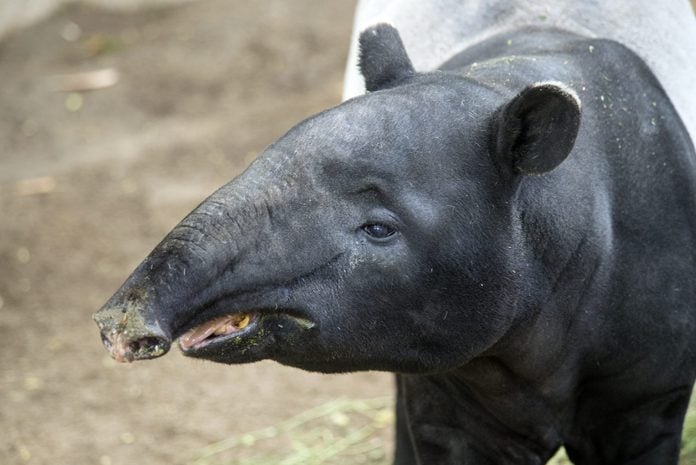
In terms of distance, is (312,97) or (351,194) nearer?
(351,194)

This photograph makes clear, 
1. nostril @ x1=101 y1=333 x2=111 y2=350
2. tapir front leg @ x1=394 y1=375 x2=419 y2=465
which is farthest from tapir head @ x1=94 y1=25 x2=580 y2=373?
tapir front leg @ x1=394 y1=375 x2=419 y2=465

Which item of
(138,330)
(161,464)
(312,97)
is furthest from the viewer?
(312,97)

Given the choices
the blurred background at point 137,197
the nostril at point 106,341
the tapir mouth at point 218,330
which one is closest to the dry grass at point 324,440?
the blurred background at point 137,197

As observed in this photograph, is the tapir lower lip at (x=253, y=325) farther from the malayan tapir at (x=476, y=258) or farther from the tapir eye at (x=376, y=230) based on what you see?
the tapir eye at (x=376, y=230)

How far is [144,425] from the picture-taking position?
6754 millimetres

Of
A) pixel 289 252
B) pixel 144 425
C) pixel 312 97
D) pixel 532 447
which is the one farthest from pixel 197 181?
pixel 289 252

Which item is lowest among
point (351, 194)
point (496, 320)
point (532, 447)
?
point (532, 447)

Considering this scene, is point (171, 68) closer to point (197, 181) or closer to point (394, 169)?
point (197, 181)

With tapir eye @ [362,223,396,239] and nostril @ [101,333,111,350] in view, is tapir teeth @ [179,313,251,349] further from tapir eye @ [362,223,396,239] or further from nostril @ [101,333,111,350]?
tapir eye @ [362,223,396,239]

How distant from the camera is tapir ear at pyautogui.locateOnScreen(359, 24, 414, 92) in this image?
4.00 metres

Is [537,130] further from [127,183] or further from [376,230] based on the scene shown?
[127,183]

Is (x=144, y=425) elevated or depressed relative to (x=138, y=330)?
depressed

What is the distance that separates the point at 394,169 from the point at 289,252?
14.9 inches

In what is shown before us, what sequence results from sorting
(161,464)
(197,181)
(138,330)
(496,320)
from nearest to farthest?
(138,330) → (496,320) → (161,464) → (197,181)
